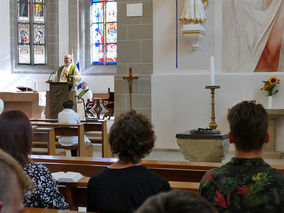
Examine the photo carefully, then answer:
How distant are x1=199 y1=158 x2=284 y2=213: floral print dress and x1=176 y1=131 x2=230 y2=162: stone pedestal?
317 centimetres

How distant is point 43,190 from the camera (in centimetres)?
230

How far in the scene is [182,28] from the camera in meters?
7.50

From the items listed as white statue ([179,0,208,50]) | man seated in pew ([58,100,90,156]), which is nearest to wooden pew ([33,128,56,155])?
man seated in pew ([58,100,90,156])

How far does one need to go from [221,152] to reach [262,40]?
9.63 ft

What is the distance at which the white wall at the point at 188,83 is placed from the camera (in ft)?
24.2

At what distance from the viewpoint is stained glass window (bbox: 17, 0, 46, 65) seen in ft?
52.0

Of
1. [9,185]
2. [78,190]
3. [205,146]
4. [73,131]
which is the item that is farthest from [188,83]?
[9,185]

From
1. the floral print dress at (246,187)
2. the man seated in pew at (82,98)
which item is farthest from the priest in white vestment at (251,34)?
the floral print dress at (246,187)

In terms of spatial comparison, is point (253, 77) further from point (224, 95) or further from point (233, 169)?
point (233, 169)

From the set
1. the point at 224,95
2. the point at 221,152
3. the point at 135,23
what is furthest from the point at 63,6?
the point at 221,152

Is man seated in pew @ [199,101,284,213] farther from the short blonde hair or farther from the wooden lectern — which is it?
the wooden lectern

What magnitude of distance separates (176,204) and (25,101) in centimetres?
1088

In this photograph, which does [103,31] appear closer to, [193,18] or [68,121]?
[193,18]

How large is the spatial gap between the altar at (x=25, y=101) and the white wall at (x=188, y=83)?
4.33 metres
